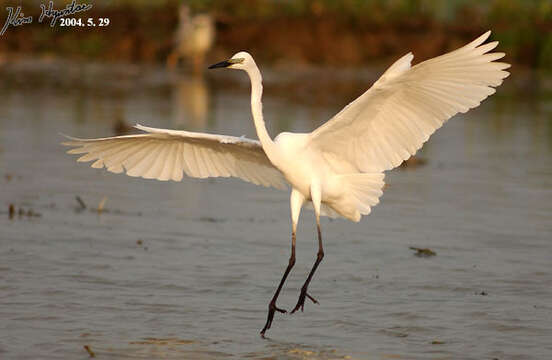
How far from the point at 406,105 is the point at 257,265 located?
1.92 m

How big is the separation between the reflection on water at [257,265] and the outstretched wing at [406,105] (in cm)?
104

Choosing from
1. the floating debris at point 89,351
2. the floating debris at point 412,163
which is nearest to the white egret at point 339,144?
the floating debris at point 89,351

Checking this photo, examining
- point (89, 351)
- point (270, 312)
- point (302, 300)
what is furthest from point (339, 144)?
point (89, 351)

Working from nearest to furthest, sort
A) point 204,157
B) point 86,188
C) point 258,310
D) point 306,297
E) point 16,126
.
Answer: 1. point 258,310
2. point 306,297
3. point 204,157
4. point 86,188
5. point 16,126

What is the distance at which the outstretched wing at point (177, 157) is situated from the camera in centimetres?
734

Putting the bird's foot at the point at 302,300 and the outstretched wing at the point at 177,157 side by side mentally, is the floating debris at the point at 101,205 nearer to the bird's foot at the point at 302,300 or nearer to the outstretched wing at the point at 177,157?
the outstretched wing at the point at 177,157

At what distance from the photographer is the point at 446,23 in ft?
93.4

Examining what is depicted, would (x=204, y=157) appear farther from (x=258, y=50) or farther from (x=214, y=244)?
(x=258, y=50)

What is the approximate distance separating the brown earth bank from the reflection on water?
12.2 metres

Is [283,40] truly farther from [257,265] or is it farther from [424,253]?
[257,265]

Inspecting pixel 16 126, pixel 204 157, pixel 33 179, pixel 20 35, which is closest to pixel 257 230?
pixel 204 157

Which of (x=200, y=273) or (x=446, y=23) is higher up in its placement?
(x=446, y=23)

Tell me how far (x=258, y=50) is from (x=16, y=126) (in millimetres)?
11626

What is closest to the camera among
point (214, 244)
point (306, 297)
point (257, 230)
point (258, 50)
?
point (306, 297)
